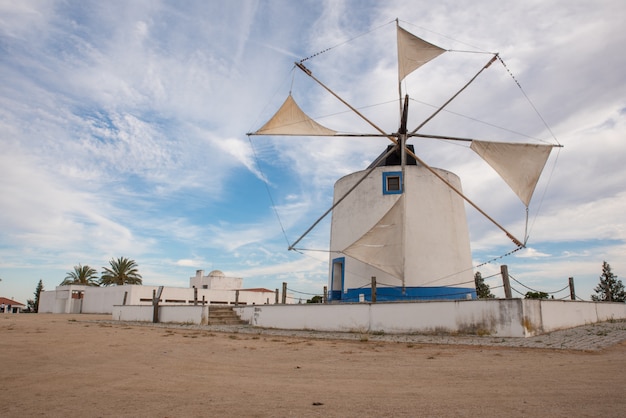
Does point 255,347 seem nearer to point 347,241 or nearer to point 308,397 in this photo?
point 308,397

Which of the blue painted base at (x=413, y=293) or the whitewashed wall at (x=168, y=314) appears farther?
the whitewashed wall at (x=168, y=314)

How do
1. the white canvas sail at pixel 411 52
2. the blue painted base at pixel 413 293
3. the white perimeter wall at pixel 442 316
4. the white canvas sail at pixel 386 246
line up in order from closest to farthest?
the white perimeter wall at pixel 442 316
the white canvas sail at pixel 386 246
the blue painted base at pixel 413 293
the white canvas sail at pixel 411 52

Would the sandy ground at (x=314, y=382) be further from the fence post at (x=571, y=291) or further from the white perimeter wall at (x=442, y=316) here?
the fence post at (x=571, y=291)

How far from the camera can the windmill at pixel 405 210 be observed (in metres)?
17.6

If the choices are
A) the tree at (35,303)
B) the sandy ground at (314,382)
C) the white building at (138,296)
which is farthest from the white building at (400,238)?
the tree at (35,303)

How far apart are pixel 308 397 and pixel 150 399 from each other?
1948 mm

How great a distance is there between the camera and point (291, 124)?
20.6 m

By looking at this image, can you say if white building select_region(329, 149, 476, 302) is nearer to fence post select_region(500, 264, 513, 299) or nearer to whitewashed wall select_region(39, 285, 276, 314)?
fence post select_region(500, 264, 513, 299)

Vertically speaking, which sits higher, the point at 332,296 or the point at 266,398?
the point at 332,296

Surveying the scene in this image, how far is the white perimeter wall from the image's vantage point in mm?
12695

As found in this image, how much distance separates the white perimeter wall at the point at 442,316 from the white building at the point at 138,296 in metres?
25.4

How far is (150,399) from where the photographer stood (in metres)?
5.39

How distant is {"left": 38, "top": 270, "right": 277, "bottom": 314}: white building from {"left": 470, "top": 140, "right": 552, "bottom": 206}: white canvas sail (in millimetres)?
30400

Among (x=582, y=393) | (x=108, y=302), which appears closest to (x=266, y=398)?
(x=582, y=393)
